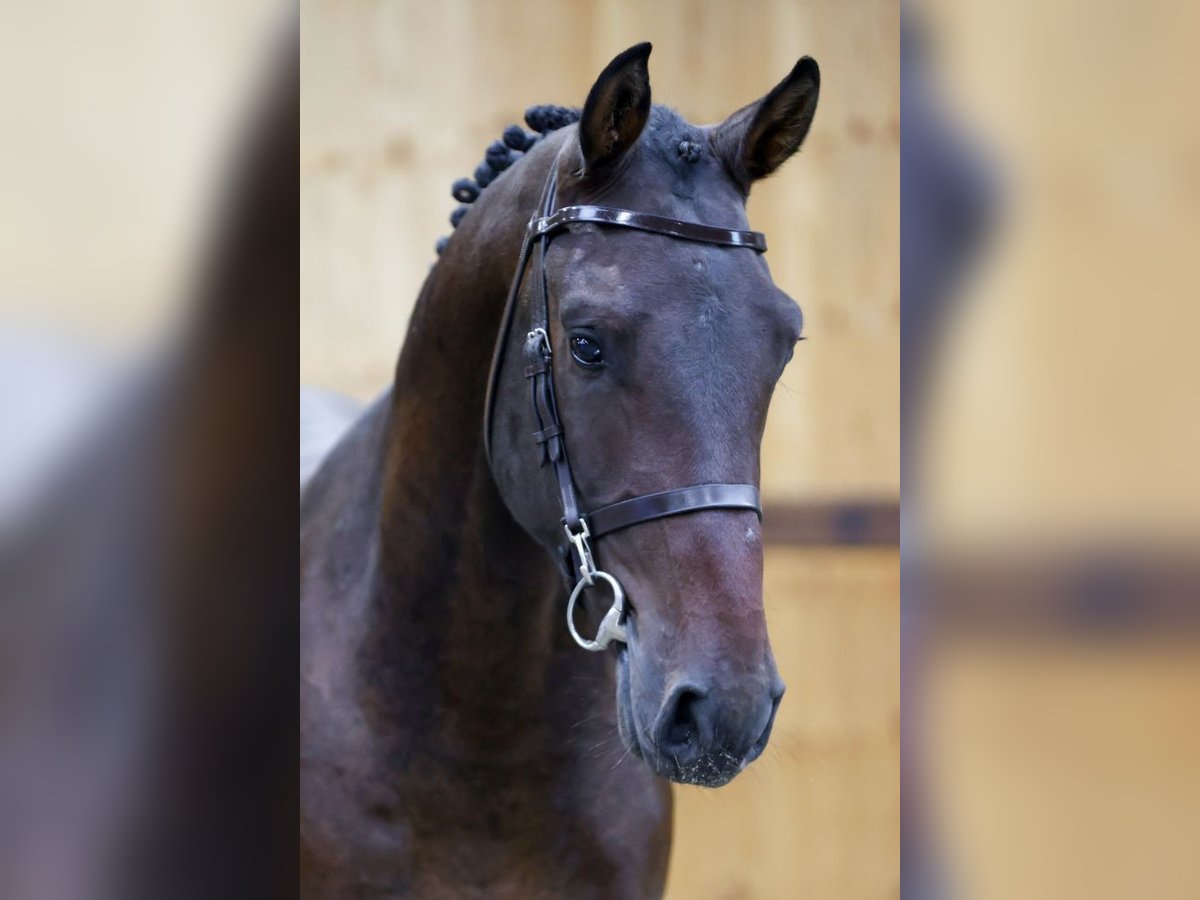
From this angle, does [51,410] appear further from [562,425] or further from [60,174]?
[562,425]

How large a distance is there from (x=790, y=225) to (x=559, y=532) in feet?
5.07

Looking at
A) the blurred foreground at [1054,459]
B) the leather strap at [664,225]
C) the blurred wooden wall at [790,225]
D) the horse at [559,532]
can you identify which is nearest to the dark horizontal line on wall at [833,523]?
the blurred wooden wall at [790,225]

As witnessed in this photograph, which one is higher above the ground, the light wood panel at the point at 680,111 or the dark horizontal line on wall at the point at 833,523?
the light wood panel at the point at 680,111

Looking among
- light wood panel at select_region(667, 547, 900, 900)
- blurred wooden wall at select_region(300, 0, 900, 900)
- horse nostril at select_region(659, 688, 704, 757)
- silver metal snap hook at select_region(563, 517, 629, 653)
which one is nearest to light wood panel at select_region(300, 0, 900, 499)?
blurred wooden wall at select_region(300, 0, 900, 900)

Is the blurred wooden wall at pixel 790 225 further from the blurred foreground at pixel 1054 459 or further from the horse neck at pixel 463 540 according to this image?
the blurred foreground at pixel 1054 459

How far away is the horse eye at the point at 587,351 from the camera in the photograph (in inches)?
44.7

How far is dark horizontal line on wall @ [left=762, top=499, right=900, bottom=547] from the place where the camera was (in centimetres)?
254

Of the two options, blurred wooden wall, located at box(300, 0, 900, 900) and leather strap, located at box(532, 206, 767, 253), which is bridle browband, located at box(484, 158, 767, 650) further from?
blurred wooden wall, located at box(300, 0, 900, 900)

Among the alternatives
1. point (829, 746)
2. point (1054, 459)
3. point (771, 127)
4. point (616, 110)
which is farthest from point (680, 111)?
point (1054, 459)

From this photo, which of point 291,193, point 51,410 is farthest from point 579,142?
point 51,410

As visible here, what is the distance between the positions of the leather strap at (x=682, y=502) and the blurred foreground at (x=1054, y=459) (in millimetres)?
680

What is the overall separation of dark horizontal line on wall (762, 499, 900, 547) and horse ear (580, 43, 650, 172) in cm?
146

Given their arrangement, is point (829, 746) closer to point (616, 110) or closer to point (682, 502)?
point (682, 502)

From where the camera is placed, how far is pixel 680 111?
8.07 ft
